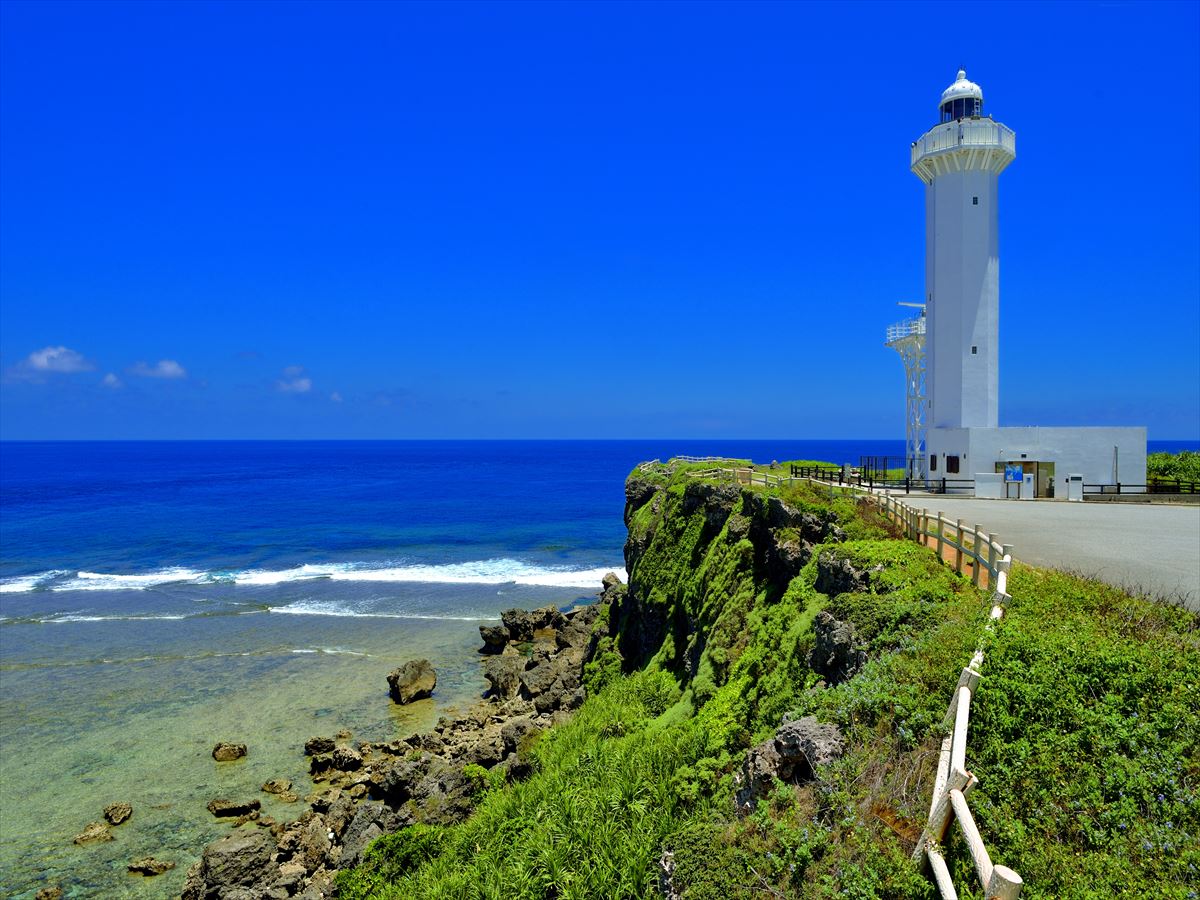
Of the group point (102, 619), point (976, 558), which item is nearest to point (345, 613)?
point (102, 619)

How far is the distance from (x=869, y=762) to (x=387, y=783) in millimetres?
14244

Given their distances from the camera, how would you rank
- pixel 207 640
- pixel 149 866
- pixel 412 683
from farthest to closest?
1. pixel 207 640
2. pixel 412 683
3. pixel 149 866

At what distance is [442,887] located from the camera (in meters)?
12.2

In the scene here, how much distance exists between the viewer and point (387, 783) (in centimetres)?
1850

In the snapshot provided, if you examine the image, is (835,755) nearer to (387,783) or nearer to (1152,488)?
(387,783)

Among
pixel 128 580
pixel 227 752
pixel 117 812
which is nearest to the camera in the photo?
pixel 117 812

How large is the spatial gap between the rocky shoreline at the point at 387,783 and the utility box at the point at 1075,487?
19717 mm

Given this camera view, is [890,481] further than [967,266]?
Yes

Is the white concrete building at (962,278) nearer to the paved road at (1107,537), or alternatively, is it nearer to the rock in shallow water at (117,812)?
the paved road at (1107,537)

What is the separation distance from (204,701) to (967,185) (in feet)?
131

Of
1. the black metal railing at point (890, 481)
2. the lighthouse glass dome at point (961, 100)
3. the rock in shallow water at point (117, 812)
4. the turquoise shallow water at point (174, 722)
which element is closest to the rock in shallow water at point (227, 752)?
the turquoise shallow water at point (174, 722)

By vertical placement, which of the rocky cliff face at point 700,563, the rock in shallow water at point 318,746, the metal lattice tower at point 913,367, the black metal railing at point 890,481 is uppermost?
the metal lattice tower at point 913,367

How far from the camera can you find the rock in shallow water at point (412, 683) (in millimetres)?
27000

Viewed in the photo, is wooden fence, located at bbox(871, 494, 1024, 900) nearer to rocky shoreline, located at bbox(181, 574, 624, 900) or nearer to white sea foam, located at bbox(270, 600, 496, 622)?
rocky shoreline, located at bbox(181, 574, 624, 900)
